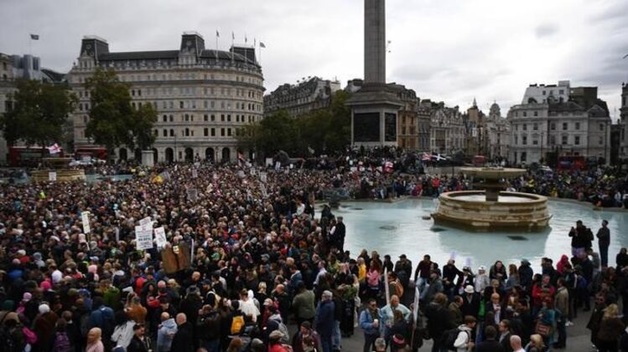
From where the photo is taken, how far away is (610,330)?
8.20 metres

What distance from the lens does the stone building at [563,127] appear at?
92.2m

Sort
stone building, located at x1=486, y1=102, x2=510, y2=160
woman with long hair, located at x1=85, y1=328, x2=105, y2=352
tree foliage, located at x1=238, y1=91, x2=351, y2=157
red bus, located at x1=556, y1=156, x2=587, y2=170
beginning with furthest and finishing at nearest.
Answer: stone building, located at x1=486, y1=102, x2=510, y2=160 → tree foliage, located at x1=238, y1=91, x2=351, y2=157 → red bus, located at x1=556, y1=156, x2=587, y2=170 → woman with long hair, located at x1=85, y1=328, x2=105, y2=352

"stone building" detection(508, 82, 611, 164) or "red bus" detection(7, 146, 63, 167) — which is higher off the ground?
"stone building" detection(508, 82, 611, 164)

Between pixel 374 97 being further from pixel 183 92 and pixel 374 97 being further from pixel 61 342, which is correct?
pixel 183 92

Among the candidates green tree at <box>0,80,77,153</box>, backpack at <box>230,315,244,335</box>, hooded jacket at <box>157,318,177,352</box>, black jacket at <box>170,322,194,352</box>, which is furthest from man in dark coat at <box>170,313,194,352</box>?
green tree at <box>0,80,77,153</box>

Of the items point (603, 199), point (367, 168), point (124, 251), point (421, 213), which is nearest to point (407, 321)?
point (124, 251)

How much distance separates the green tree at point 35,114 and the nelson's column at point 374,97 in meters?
43.4

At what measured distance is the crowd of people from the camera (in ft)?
26.1

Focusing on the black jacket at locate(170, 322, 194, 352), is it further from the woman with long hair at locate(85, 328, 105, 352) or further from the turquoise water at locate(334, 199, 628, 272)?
the turquoise water at locate(334, 199, 628, 272)

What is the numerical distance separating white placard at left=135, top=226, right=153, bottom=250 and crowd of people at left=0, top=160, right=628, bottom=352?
99mm

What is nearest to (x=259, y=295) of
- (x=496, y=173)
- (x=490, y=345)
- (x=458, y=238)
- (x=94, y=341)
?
(x=94, y=341)

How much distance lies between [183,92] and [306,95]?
3071 centimetres

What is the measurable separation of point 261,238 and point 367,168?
25.9 meters

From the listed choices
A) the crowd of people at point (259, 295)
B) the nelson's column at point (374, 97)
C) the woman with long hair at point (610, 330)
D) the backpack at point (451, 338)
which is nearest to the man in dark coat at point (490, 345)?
the crowd of people at point (259, 295)
